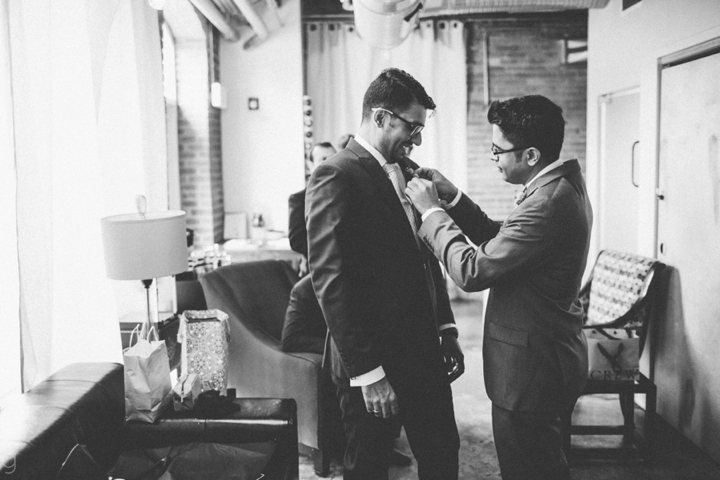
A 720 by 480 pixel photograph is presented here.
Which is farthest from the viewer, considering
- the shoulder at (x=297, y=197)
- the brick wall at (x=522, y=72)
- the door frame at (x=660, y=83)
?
the brick wall at (x=522, y=72)

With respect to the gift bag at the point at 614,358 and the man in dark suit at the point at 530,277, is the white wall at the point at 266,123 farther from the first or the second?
the man in dark suit at the point at 530,277

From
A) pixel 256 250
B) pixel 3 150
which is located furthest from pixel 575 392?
pixel 256 250

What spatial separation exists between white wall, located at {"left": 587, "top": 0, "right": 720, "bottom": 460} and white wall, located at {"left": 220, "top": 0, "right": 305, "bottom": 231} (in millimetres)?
2961

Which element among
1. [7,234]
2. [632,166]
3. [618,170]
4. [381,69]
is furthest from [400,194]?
[381,69]

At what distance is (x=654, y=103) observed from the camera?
12.1 feet

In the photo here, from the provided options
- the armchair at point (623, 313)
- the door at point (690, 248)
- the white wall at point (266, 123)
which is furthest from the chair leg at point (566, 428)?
the white wall at point (266, 123)

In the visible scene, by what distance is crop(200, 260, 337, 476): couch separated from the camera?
10.1 feet

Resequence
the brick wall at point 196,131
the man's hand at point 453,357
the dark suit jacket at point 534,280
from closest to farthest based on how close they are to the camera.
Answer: the dark suit jacket at point 534,280, the man's hand at point 453,357, the brick wall at point 196,131

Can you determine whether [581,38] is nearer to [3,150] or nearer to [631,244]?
[631,244]

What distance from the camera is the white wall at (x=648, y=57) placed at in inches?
128

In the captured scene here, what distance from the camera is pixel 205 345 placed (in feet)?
8.79

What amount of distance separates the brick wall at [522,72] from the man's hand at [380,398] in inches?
208

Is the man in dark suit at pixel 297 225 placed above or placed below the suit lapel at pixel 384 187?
below

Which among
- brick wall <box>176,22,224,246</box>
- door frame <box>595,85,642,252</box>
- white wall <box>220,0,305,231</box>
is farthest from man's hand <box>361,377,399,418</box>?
white wall <box>220,0,305,231</box>
